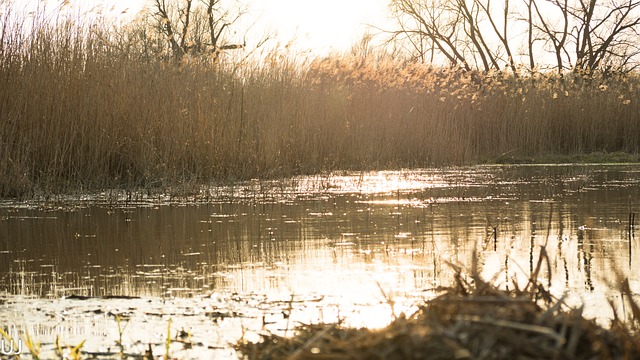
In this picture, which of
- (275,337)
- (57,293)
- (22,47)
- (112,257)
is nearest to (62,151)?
(22,47)

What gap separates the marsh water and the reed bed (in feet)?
2.26

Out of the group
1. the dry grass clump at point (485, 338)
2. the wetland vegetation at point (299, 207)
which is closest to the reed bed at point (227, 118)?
the wetland vegetation at point (299, 207)

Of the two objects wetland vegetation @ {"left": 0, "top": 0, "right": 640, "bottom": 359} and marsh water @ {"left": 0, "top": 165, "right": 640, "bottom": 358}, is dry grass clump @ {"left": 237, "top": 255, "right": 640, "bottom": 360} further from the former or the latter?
marsh water @ {"left": 0, "top": 165, "right": 640, "bottom": 358}

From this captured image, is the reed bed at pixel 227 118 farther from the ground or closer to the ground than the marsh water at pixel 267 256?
farther from the ground

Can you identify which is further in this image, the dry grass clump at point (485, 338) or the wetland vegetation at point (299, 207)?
the wetland vegetation at point (299, 207)

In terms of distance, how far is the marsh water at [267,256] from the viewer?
352 cm

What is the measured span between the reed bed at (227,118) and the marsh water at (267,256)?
690 millimetres

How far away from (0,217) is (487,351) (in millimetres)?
6100

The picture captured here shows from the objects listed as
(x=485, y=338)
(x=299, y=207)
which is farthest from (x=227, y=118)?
(x=485, y=338)

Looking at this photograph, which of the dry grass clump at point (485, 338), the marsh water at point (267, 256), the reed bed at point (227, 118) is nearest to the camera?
the dry grass clump at point (485, 338)

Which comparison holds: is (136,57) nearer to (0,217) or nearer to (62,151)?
(62,151)

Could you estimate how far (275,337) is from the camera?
9.29ft

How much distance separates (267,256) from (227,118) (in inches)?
237

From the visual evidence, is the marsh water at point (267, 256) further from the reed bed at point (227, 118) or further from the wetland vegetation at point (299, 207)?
the reed bed at point (227, 118)
